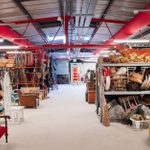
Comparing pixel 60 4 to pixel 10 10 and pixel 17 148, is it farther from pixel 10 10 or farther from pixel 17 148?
pixel 17 148

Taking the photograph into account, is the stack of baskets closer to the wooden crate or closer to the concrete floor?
the concrete floor

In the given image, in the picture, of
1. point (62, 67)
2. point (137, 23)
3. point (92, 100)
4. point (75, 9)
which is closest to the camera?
point (137, 23)

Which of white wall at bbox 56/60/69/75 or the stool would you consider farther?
white wall at bbox 56/60/69/75

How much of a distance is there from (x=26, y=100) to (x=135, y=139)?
5.16m

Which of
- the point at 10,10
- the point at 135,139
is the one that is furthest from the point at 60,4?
the point at 135,139

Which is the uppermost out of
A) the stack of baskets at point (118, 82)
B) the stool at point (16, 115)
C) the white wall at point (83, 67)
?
the white wall at point (83, 67)

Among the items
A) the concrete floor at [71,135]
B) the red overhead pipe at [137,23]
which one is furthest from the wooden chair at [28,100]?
the red overhead pipe at [137,23]

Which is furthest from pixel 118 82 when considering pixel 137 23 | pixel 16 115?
pixel 16 115

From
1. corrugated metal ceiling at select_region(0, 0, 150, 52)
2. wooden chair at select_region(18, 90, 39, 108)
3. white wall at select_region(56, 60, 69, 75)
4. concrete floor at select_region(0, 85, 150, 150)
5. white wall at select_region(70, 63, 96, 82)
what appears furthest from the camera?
white wall at select_region(70, 63, 96, 82)

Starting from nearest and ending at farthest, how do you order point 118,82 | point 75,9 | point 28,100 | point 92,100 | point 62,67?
point 118,82 → point 75,9 → point 28,100 → point 92,100 → point 62,67

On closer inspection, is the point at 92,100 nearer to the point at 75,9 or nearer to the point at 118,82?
the point at 118,82

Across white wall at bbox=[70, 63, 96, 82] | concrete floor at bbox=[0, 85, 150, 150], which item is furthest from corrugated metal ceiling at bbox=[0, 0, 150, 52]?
white wall at bbox=[70, 63, 96, 82]

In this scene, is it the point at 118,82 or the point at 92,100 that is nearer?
the point at 118,82

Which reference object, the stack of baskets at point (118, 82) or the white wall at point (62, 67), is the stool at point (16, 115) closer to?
Answer: the stack of baskets at point (118, 82)
